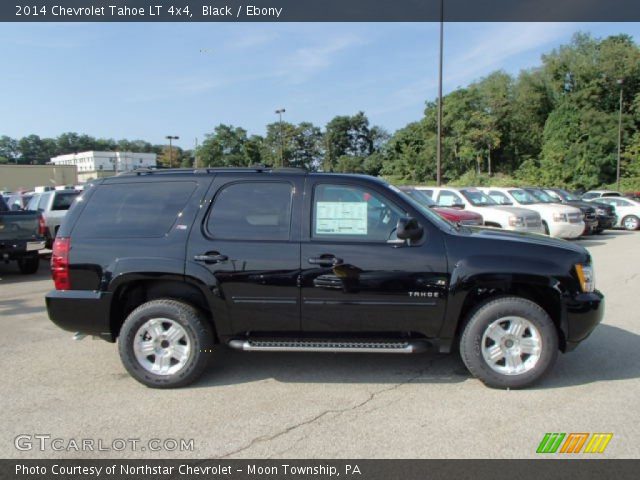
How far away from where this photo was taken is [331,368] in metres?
4.74

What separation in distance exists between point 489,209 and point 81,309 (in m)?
11.2

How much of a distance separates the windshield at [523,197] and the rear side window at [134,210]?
14.3 meters

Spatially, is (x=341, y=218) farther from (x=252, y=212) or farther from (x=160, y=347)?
(x=160, y=347)

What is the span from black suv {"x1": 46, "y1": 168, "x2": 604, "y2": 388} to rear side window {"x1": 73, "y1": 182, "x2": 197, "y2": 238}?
0.04 ft

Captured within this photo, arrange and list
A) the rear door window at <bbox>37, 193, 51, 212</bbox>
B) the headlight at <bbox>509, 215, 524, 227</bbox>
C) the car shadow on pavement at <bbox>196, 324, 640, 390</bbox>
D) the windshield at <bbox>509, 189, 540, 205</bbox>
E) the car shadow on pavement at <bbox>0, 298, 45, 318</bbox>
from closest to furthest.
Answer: the car shadow on pavement at <bbox>196, 324, 640, 390</bbox>, the car shadow on pavement at <bbox>0, 298, 45, 318</bbox>, the headlight at <bbox>509, 215, 524, 227</bbox>, the rear door window at <bbox>37, 193, 51, 212</bbox>, the windshield at <bbox>509, 189, 540, 205</bbox>

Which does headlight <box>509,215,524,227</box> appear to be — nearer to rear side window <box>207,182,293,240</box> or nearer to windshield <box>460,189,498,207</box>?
windshield <box>460,189,498,207</box>

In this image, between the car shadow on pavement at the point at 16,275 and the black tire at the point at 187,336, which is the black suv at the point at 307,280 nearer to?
the black tire at the point at 187,336

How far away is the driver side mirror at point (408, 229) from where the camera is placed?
13.4 ft

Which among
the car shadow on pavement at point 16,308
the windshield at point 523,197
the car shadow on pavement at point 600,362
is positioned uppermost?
the windshield at point 523,197

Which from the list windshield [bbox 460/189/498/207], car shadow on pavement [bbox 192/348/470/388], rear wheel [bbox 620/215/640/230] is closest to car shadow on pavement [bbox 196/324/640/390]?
car shadow on pavement [bbox 192/348/470/388]

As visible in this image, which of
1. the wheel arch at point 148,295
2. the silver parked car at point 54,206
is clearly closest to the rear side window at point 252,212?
the wheel arch at point 148,295

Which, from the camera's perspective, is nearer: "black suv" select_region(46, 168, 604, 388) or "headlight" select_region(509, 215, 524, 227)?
"black suv" select_region(46, 168, 604, 388)

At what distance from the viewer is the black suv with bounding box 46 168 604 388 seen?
4.14m

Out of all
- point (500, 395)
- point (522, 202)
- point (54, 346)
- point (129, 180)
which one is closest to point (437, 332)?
point (500, 395)
